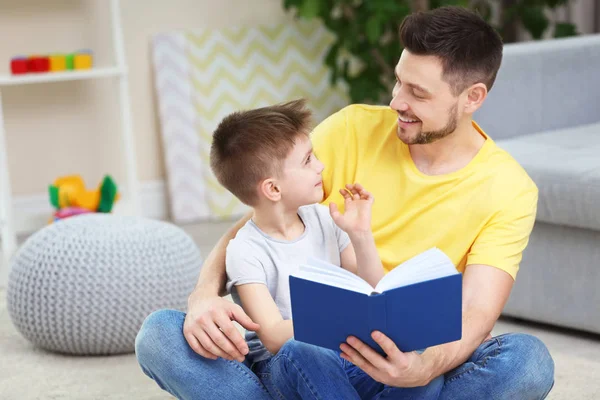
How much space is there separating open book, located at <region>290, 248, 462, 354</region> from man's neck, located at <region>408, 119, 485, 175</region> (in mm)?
398

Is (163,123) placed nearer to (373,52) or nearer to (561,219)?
(373,52)

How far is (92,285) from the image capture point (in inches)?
87.9

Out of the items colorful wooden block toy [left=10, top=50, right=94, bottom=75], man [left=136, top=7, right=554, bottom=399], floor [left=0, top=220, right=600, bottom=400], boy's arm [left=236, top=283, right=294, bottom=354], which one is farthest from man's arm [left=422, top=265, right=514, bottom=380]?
colorful wooden block toy [left=10, top=50, right=94, bottom=75]

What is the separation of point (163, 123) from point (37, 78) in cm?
58

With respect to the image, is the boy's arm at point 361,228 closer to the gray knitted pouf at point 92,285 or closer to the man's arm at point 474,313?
the man's arm at point 474,313

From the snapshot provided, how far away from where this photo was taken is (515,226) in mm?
1569

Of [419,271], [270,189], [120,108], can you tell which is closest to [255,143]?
[270,189]

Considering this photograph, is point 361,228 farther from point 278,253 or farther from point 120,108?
point 120,108

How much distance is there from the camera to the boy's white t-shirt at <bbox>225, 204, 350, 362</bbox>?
154cm

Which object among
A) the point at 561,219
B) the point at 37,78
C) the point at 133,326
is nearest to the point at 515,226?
the point at 561,219

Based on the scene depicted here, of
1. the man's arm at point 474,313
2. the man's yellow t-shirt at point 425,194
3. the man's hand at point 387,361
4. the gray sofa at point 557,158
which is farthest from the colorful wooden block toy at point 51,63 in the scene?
the man's hand at point 387,361

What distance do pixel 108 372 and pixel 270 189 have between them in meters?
0.87

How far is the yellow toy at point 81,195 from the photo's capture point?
3.49 m

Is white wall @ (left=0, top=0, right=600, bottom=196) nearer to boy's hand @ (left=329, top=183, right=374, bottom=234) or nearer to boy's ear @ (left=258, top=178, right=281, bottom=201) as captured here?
boy's ear @ (left=258, top=178, right=281, bottom=201)
